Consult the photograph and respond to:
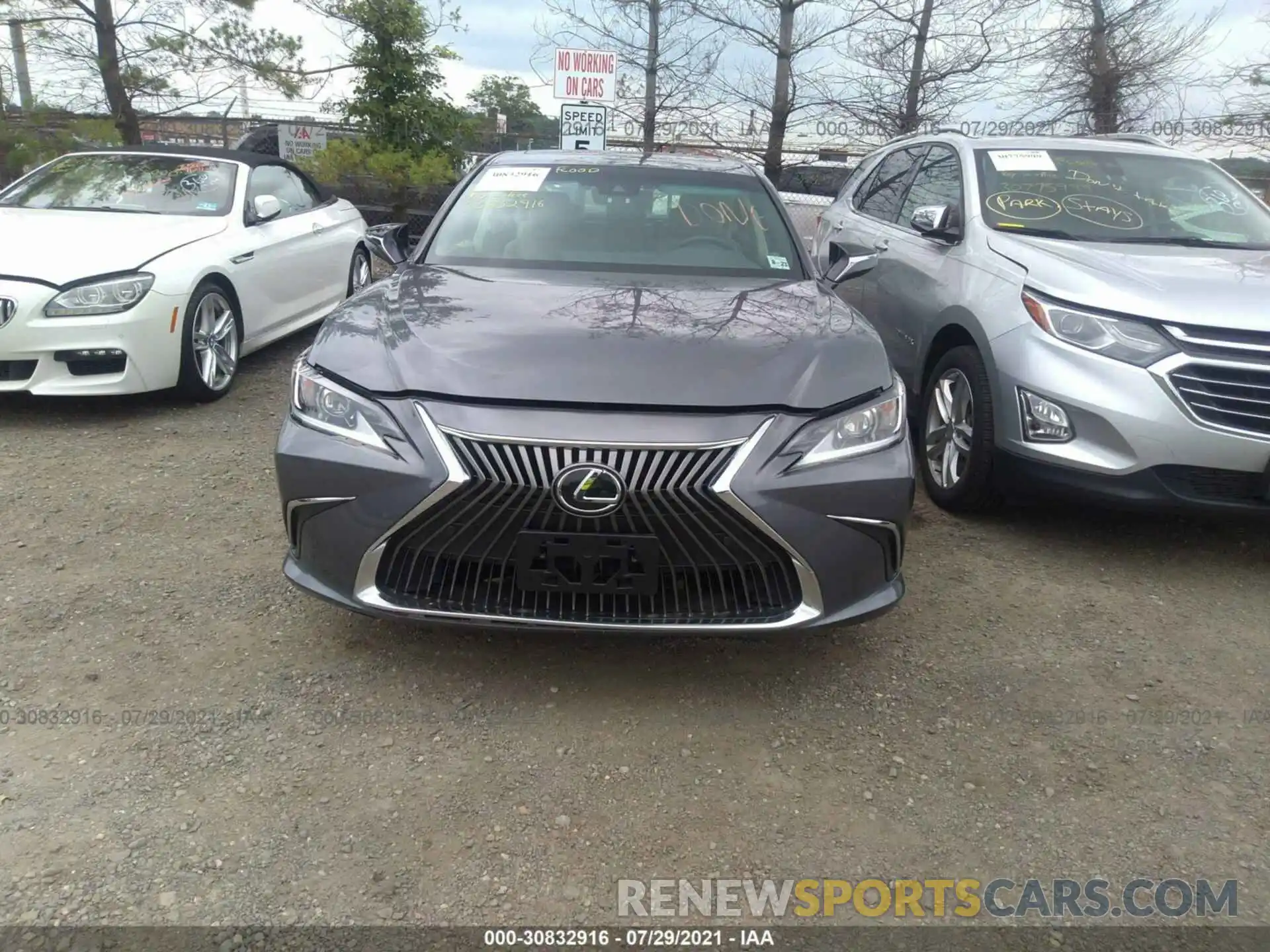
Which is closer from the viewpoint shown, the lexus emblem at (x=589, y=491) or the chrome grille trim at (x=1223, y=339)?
the lexus emblem at (x=589, y=491)

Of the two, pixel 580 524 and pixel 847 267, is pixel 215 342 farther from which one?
pixel 580 524

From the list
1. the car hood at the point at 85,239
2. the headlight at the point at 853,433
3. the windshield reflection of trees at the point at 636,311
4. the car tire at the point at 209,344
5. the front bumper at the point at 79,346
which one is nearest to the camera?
the headlight at the point at 853,433

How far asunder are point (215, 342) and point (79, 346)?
0.86m

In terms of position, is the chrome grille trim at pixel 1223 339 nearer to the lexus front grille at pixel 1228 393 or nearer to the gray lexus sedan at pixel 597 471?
the lexus front grille at pixel 1228 393

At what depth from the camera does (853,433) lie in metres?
2.71

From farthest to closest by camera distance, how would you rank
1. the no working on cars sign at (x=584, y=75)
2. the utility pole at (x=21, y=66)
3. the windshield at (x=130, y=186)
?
the utility pole at (x=21, y=66) → the no working on cars sign at (x=584, y=75) → the windshield at (x=130, y=186)

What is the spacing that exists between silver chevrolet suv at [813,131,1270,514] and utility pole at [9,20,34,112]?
30.0 feet

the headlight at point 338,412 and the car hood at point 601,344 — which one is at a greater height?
the car hood at point 601,344

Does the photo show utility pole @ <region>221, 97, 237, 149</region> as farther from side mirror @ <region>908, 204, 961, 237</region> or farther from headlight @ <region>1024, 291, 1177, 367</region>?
headlight @ <region>1024, 291, 1177, 367</region>

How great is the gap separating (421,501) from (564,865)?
0.96m

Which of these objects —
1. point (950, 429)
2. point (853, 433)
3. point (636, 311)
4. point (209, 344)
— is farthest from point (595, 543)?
point (209, 344)

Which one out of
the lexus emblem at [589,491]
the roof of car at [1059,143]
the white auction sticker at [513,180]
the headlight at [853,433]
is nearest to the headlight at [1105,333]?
the headlight at [853,433]

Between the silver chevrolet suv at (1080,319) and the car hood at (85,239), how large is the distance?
11.9ft

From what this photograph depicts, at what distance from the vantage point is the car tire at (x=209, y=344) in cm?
528
